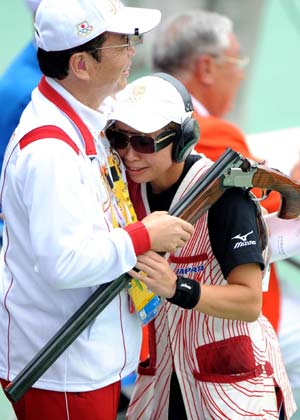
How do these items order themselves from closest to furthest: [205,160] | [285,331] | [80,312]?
[80,312] < [205,160] < [285,331]

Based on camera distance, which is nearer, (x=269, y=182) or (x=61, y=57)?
(x=61, y=57)

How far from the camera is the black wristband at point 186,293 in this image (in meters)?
2.51

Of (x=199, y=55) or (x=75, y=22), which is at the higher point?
(x=75, y=22)

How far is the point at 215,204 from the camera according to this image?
8.46 feet

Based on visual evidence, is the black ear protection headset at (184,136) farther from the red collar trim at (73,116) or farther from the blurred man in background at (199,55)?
the blurred man in background at (199,55)

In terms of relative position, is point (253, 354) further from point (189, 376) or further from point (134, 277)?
point (134, 277)

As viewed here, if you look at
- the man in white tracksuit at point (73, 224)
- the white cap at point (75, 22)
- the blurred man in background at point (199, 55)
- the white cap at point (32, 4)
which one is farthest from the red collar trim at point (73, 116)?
the blurred man in background at point (199, 55)

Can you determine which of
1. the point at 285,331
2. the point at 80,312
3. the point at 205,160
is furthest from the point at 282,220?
the point at 285,331

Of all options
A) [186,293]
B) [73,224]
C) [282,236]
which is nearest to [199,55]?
[282,236]

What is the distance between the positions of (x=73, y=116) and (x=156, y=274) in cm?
43

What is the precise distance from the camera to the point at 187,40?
4.61 meters

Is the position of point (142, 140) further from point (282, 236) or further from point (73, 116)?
point (282, 236)

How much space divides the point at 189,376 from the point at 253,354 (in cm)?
19

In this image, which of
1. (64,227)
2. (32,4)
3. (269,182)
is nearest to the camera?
(64,227)
